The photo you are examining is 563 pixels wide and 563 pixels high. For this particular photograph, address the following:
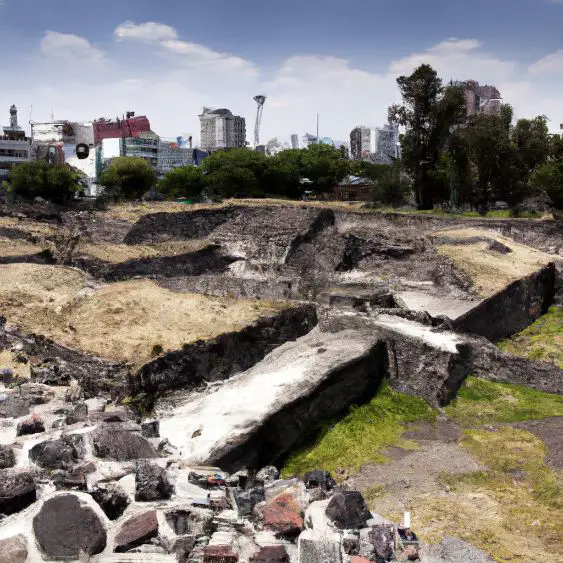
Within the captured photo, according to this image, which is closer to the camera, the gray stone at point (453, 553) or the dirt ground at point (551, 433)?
the gray stone at point (453, 553)

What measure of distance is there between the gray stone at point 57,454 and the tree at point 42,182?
95.1ft

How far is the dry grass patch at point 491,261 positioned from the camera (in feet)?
52.3

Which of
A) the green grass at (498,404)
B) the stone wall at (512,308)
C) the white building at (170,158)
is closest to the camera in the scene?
the green grass at (498,404)

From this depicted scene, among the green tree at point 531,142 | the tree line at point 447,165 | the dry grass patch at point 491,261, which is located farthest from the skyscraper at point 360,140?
the dry grass patch at point 491,261

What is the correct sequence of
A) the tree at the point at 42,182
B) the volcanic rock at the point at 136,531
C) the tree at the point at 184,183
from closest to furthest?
the volcanic rock at the point at 136,531, the tree at the point at 42,182, the tree at the point at 184,183

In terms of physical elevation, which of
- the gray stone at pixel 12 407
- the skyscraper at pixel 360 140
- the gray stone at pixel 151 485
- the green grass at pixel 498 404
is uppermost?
the skyscraper at pixel 360 140

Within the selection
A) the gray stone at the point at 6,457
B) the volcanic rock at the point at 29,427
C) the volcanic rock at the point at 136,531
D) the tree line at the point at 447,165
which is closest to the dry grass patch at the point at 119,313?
the volcanic rock at the point at 29,427

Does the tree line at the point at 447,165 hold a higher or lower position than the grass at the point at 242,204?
higher

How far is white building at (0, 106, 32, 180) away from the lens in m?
51.3

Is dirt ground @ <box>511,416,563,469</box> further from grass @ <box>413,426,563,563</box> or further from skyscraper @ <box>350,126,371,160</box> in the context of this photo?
skyscraper @ <box>350,126,371,160</box>

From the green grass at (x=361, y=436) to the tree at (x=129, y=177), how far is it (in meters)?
30.1

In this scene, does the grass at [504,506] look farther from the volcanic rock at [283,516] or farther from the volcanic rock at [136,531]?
the volcanic rock at [136,531]

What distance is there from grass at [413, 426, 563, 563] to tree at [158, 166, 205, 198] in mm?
35073

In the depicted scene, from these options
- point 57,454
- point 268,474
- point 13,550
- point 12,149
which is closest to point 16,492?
point 13,550
